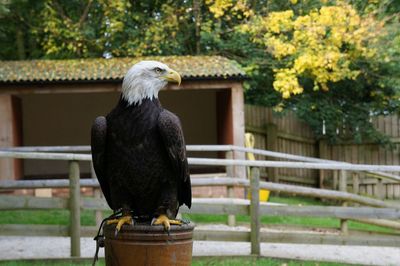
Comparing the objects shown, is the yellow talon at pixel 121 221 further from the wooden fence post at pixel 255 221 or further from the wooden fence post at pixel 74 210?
the wooden fence post at pixel 255 221

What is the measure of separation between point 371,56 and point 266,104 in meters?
3.36

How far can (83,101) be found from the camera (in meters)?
16.5

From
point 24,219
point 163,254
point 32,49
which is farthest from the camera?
point 32,49

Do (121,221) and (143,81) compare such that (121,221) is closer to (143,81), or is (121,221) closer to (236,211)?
(143,81)

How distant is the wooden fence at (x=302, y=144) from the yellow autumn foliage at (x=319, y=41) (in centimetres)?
191

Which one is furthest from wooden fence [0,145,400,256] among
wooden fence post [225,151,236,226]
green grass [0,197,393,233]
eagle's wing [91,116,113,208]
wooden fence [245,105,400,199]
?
wooden fence [245,105,400,199]

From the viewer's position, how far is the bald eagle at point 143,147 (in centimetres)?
392

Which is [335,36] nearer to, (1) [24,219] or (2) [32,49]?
(1) [24,219]

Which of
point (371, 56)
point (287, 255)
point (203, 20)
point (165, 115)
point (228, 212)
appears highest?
point (203, 20)

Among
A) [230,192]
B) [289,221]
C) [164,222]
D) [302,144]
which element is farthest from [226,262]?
[302,144]

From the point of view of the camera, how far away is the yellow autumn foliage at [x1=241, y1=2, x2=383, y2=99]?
13.6 metres

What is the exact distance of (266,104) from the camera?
54.6 feet

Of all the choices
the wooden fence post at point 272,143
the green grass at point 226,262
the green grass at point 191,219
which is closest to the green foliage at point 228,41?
the wooden fence post at point 272,143

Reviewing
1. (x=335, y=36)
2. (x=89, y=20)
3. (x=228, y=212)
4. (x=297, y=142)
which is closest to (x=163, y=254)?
(x=228, y=212)
